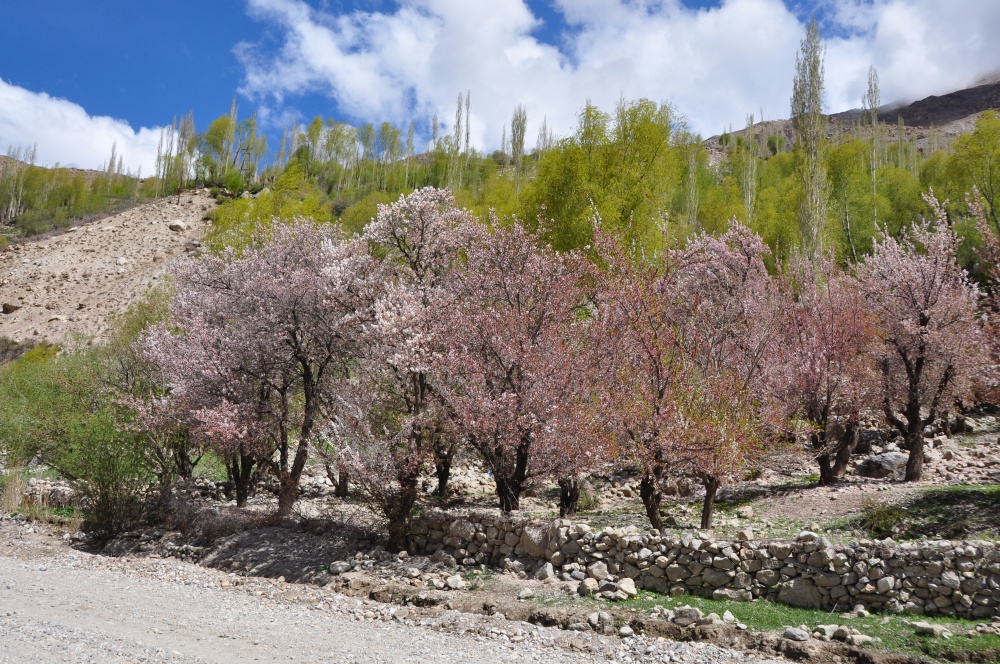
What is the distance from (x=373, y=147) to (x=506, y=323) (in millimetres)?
62729

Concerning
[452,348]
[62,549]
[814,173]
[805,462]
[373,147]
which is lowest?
[62,549]

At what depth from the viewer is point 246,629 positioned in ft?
28.2

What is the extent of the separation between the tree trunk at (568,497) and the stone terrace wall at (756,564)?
7.66 feet

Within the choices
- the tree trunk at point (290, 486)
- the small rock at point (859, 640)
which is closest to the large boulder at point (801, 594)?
the small rock at point (859, 640)

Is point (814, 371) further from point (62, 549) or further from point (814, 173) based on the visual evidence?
point (62, 549)

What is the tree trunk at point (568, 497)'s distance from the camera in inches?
541

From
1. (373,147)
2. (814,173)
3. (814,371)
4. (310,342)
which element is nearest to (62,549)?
(310,342)

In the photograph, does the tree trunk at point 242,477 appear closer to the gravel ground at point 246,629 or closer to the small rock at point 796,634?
the gravel ground at point 246,629

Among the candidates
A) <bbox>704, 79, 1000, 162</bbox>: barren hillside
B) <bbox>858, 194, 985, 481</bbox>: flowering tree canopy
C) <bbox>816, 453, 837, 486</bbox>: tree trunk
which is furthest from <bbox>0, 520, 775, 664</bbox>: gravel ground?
<bbox>704, 79, 1000, 162</bbox>: barren hillside

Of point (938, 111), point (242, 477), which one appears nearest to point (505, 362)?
point (242, 477)

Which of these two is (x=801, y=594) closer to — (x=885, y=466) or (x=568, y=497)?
(x=568, y=497)

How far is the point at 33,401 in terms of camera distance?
20406 millimetres

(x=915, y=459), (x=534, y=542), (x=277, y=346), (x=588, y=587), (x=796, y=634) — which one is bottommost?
(x=588, y=587)

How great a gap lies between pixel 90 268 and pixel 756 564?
59.1 m
